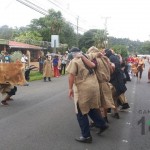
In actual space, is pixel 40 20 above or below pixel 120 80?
above

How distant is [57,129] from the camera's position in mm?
7871

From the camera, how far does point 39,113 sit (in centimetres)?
984

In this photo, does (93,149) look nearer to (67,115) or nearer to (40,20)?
(67,115)

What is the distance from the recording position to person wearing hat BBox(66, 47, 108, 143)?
22.1ft

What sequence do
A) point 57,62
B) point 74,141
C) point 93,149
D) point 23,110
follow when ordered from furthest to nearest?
point 57,62
point 23,110
point 74,141
point 93,149

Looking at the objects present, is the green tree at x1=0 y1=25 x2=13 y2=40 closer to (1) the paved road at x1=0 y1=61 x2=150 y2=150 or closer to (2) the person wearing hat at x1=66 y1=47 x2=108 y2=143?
(1) the paved road at x1=0 y1=61 x2=150 y2=150

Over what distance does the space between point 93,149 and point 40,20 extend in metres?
55.6

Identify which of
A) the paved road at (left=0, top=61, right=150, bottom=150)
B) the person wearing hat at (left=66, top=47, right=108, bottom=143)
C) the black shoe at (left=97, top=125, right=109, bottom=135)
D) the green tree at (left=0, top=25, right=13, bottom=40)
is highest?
the green tree at (left=0, top=25, right=13, bottom=40)

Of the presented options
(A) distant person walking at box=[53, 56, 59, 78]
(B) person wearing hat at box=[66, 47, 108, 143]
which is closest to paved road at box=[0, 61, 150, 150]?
(B) person wearing hat at box=[66, 47, 108, 143]

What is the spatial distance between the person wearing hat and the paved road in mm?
453

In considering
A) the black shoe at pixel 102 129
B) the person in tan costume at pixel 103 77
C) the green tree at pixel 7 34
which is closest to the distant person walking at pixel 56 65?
the person in tan costume at pixel 103 77

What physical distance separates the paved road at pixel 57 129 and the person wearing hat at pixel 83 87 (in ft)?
1.49

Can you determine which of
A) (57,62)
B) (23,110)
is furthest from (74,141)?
(57,62)

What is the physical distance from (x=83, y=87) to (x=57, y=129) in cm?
155
